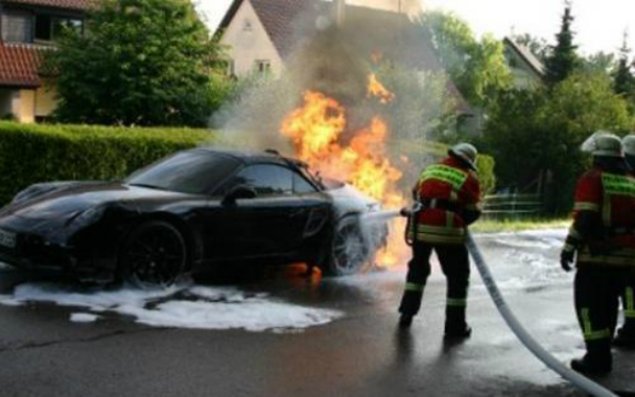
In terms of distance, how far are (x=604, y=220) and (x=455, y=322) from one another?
1.65 m

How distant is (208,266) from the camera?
8.72 metres

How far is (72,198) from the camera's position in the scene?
26.9 feet

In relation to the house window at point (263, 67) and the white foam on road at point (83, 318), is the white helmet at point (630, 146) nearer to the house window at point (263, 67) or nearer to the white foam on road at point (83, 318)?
the white foam on road at point (83, 318)

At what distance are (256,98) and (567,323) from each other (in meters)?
8.20

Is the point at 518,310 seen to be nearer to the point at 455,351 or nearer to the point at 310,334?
the point at 455,351

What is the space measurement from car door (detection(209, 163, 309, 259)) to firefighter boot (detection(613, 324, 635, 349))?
3.55 meters

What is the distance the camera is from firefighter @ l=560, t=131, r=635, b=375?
6438 mm

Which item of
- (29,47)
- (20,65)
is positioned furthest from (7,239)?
(29,47)

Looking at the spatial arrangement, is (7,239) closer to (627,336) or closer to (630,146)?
(627,336)

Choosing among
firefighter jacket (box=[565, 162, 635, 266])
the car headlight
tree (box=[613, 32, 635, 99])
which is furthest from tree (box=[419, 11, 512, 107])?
firefighter jacket (box=[565, 162, 635, 266])

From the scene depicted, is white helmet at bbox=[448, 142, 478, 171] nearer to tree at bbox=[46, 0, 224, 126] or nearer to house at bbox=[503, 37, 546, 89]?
tree at bbox=[46, 0, 224, 126]

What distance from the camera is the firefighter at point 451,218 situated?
24.3ft

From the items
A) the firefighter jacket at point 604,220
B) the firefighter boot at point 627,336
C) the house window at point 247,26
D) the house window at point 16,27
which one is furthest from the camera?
the house window at point 247,26

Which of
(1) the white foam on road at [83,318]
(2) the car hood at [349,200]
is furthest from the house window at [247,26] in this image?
(1) the white foam on road at [83,318]
